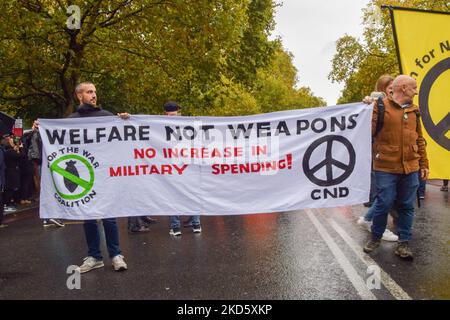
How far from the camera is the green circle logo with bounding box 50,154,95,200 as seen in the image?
17.7 feet

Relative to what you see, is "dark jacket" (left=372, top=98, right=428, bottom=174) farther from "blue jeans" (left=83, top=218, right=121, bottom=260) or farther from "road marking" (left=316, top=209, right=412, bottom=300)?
"blue jeans" (left=83, top=218, right=121, bottom=260)

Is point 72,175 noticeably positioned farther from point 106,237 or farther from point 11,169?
point 11,169

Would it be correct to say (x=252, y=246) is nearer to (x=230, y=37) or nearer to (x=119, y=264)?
(x=119, y=264)

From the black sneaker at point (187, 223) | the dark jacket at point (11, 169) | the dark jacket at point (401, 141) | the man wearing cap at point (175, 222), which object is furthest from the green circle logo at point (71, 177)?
the dark jacket at point (11, 169)

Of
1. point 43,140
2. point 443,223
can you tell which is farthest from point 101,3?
point 443,223

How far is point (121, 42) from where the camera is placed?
14781 millimetres

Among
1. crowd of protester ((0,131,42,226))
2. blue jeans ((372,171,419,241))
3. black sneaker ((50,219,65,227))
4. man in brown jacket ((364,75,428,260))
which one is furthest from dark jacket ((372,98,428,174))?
crowd of protester ((0,131,42,226))

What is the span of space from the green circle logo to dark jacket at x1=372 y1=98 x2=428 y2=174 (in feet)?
11.5

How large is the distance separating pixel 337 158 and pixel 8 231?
639 cm

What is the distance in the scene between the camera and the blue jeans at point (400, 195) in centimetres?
526

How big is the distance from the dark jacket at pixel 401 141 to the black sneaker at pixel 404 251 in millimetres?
869

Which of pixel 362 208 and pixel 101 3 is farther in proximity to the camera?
pixel 101 3

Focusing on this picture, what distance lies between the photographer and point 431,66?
531 cm
